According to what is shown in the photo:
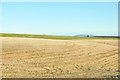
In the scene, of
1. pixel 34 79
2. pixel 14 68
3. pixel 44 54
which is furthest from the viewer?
pixel 44 54

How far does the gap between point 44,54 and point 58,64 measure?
83.4 inches

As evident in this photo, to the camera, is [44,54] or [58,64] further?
[44,54]

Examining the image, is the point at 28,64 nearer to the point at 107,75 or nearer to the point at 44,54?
the point at 44,54

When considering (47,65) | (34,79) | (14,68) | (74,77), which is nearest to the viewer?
(34,79)

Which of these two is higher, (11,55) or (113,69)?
(11,55)

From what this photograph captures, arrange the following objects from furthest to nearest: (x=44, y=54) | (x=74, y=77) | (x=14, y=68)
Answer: (x=44, y=54) < (x=14, y=68) < (x=74, y=77)

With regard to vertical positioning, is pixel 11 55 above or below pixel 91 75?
above

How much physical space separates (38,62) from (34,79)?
238 centimetres

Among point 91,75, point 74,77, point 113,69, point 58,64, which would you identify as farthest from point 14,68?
point 113,69

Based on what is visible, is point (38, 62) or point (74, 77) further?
point (38, 62)

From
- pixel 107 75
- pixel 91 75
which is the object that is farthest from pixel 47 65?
pixel 107 75

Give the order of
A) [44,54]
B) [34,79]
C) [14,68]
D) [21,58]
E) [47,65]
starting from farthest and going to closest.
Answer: [44,54] < [21,58] < [47,65] < [14,68] < [34,79]

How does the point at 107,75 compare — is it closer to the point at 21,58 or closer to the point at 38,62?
the point at 38,62

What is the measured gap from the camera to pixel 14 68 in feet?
21.6
